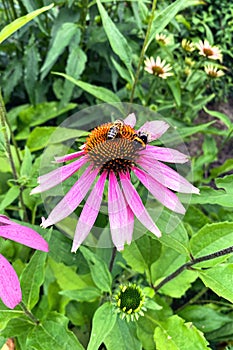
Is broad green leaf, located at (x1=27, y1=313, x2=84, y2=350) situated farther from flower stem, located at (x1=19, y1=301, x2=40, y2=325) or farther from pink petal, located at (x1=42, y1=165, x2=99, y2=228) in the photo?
pink petal, located at (x1=42, y1=165, x2=99, y2=228)

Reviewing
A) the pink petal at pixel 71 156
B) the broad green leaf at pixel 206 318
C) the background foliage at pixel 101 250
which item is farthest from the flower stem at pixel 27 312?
the broad green leaf at pixel 206 318

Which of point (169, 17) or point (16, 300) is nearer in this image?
point (16, 300)

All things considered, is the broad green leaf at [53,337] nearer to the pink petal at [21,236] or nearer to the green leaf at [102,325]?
the green leaf at [102,325]

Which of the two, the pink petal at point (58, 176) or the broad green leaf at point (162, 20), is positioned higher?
the broad green leaf at point (162, 20)

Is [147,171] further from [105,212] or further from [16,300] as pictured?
[16,300]

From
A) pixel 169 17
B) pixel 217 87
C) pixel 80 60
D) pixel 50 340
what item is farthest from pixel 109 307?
pixel 217 87

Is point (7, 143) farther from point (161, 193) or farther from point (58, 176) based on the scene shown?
point (161, 193)

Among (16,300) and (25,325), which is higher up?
(16,300)
